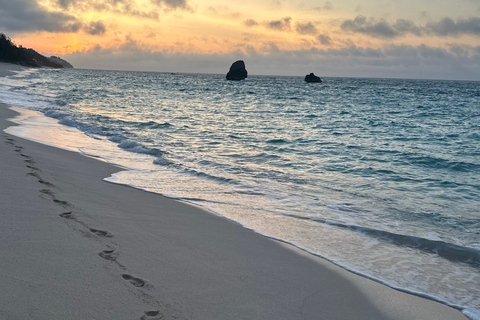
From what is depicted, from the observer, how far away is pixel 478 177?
1094 cm

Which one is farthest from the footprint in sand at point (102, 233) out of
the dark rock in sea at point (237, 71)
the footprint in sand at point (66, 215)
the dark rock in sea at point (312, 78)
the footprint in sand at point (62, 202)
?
the dark rock in sea at point (237, 71)

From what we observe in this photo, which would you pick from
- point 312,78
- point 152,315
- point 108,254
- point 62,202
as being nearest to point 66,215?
point 62,202

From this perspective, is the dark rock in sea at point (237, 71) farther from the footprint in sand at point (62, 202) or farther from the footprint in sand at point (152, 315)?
the footprint in sand at point (152, 315)

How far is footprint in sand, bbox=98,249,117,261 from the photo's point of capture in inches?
144

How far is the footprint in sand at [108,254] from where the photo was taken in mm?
3669

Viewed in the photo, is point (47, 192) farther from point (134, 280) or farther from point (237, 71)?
point (237, 71)

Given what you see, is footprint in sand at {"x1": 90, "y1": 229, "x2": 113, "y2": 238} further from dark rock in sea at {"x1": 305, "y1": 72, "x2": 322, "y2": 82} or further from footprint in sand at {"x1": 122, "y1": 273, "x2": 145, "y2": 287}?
dark rock in sea at {"x1": 305, "y1": 72, "x2": 322, "y2": 82}

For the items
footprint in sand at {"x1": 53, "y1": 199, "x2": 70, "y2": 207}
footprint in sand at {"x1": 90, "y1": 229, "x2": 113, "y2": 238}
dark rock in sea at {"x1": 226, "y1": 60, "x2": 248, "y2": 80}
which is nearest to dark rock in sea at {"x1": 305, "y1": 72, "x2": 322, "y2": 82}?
dark rock in sea at {"x1": 226, "y1": 60, "x2": 248, "y2": 80}

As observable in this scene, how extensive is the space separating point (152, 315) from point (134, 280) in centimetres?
58

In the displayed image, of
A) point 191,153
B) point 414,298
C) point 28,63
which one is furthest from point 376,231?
point 28,63

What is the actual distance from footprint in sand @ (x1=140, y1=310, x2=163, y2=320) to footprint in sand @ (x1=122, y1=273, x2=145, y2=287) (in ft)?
1.43

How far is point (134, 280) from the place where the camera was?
10.9ft

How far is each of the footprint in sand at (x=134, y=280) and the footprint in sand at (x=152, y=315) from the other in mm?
436

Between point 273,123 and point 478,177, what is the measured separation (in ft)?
42.6
